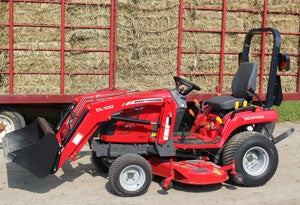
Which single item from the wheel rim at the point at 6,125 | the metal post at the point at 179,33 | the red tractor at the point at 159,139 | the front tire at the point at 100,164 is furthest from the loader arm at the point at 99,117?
the metal post at the point at 179,33

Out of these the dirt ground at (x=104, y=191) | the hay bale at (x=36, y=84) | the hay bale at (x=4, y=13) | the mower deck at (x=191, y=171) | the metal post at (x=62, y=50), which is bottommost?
the dirt ground at (x=104, y=191)

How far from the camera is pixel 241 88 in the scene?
242 inches

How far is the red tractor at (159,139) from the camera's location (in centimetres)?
528

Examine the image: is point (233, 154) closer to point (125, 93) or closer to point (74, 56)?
point (125, 93)

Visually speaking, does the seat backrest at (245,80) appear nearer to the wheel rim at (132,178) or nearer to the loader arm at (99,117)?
the loader arm at (99,117)

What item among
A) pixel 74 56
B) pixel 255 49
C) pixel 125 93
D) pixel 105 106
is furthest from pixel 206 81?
pixel 105 106

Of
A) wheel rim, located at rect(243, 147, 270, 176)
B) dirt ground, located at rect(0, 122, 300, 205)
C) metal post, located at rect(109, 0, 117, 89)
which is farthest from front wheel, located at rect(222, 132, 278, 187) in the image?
metal post, located at rect(109, 0, 117, 89)

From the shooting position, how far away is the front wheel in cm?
564

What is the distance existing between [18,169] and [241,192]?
Answer: 2.81 meters

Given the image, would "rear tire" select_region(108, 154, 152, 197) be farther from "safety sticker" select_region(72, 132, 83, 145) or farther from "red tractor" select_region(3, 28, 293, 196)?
"safety sticker" select_region(72, 132, 83, 145)

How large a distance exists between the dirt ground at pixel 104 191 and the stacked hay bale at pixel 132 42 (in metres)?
1.82

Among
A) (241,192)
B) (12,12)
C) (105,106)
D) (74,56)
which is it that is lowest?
(241,192)

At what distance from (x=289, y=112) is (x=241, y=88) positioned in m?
6.10

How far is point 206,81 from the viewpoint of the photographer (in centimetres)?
849
